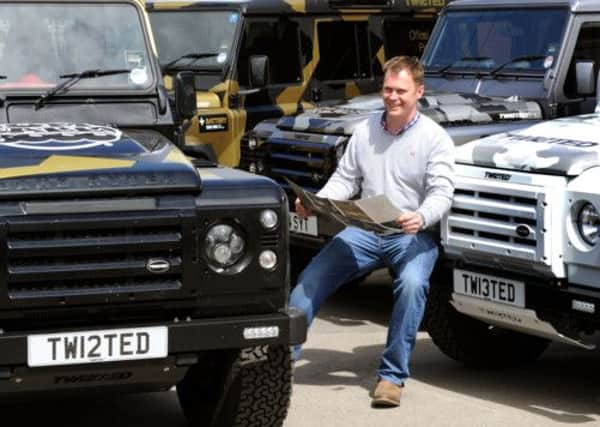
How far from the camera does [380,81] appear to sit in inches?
487

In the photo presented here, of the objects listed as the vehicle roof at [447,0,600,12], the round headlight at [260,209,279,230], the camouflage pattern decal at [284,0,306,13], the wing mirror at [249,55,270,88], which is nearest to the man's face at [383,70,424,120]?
the round headlight at [260,209,279,230]

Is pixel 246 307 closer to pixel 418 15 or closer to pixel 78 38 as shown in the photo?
pixel 78 38

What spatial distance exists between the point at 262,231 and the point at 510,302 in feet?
5.59

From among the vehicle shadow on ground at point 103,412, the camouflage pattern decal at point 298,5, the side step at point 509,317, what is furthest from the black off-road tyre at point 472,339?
the camouflage pattern decal at point 298,5

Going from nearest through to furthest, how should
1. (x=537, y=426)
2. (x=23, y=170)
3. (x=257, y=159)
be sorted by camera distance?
(x=23, y=170) < (x=537, y=426) < (x=257, y=159)

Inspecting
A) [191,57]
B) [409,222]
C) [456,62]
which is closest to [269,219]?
[409,222]

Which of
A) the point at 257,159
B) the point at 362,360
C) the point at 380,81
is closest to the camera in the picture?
the point at 362,360

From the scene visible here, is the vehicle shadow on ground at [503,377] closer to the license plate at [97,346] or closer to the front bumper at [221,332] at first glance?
the front bumper at [221,332]

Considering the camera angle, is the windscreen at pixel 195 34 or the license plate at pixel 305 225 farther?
the windscreen at pixel 195 34

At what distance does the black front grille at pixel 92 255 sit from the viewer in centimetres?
518

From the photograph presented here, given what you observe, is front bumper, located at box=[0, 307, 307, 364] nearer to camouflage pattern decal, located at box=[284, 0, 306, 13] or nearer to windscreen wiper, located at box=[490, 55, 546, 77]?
windscreen wiper, located at box=[490, 55, 546, 77]

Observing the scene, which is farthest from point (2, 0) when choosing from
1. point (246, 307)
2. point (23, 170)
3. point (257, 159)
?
point (257, 159)

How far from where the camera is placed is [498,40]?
32.0 ft

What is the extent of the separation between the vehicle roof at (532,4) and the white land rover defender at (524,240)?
6.55 ft
